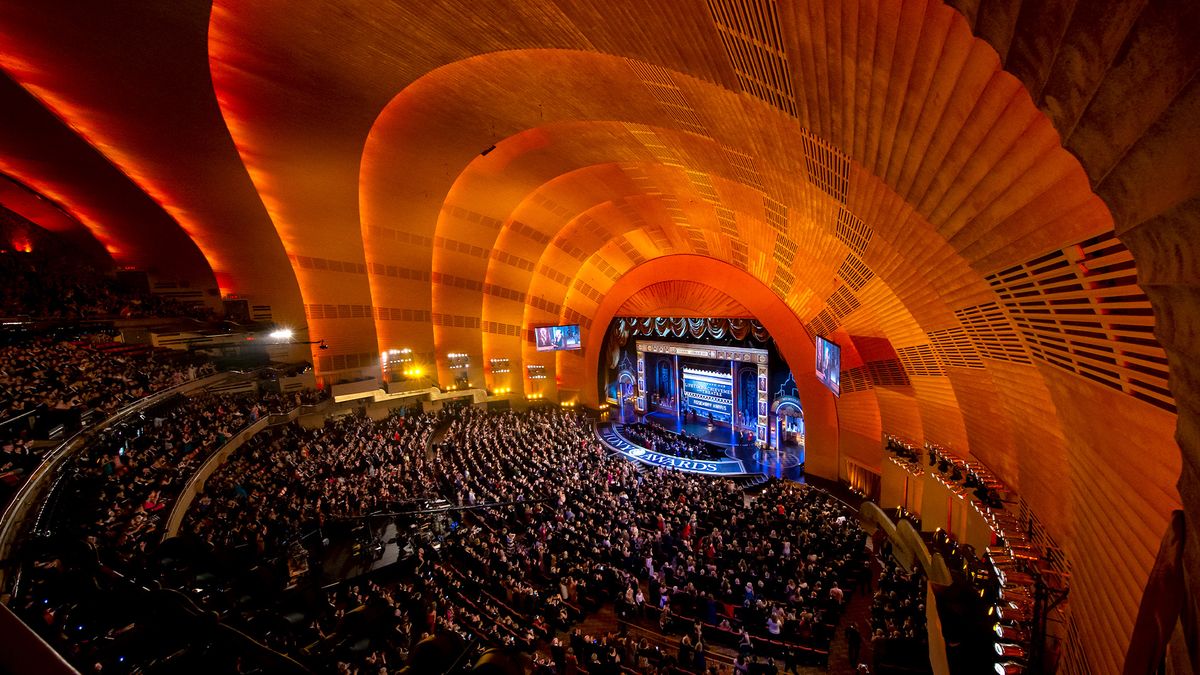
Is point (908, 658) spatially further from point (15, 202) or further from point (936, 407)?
point (15, 202)

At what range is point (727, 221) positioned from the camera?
1440 centimetres

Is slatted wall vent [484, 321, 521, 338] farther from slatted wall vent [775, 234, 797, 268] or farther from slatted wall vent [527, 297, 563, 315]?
slatted wall vent [775, 234, 797, 268]

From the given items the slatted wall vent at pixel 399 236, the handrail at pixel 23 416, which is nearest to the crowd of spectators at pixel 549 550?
the handrail at pixel 23 416

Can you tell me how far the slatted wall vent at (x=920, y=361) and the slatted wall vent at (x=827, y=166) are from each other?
4.72 meters

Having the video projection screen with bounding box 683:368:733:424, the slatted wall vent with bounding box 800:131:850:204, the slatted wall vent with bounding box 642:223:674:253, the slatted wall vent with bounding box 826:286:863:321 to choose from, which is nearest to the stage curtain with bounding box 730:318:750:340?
the video projection screen with bounding box 683:368:733:424

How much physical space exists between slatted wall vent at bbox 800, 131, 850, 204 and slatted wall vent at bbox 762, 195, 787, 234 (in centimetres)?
292

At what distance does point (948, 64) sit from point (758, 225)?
1024 cm

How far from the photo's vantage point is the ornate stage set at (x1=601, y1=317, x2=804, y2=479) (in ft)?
66.4

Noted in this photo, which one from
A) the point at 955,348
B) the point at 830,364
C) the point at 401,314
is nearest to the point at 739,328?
the point at 830,364

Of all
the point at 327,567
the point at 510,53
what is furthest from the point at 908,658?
the point at 510,53

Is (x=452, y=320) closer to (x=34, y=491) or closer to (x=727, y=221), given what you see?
(x=727, y=221)

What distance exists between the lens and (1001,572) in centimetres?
696

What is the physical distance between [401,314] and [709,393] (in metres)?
15.6

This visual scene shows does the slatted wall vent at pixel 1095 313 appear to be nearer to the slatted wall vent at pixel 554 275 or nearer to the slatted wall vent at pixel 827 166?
the slatted wall vent at pixel 827 166
